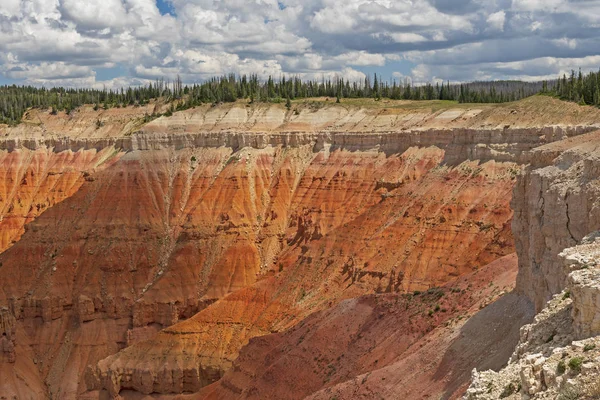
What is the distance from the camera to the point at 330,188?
8156cm

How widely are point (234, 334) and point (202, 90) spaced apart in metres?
56.3

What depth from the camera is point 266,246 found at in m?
81.6

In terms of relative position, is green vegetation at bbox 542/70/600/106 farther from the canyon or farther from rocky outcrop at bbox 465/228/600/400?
rocky outcrop at bbox 465/228/600/400

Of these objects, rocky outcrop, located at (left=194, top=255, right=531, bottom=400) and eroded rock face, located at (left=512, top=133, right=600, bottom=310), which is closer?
eroded rock face, located at (left=512, top=133, right=600, bottom=310)

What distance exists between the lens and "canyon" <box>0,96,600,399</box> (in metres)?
45.1

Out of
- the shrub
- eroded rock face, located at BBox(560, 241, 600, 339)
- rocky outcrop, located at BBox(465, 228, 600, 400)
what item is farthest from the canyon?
the shrub

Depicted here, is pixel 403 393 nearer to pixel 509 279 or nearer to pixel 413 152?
pixel 509 279

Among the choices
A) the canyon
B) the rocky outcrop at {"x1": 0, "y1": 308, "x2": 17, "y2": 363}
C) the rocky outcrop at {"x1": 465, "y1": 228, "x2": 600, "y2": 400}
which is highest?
the rocky outcrop at {"x1": 465, "y1": 228, "x2": 600, "y2": 400}

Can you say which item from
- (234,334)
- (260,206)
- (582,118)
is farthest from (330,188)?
(582,118)

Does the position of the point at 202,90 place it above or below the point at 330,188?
above

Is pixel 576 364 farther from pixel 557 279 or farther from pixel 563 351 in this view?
pixel 557 279

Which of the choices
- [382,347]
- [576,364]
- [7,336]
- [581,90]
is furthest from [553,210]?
[7,336]

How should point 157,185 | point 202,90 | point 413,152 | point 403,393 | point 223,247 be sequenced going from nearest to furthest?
point 403,393
point 413,152
point 223,247
point 157,185
point 202,90

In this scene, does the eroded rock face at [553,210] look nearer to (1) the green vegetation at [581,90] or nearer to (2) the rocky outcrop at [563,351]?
(2) the rocky outcrop at [563,351]
